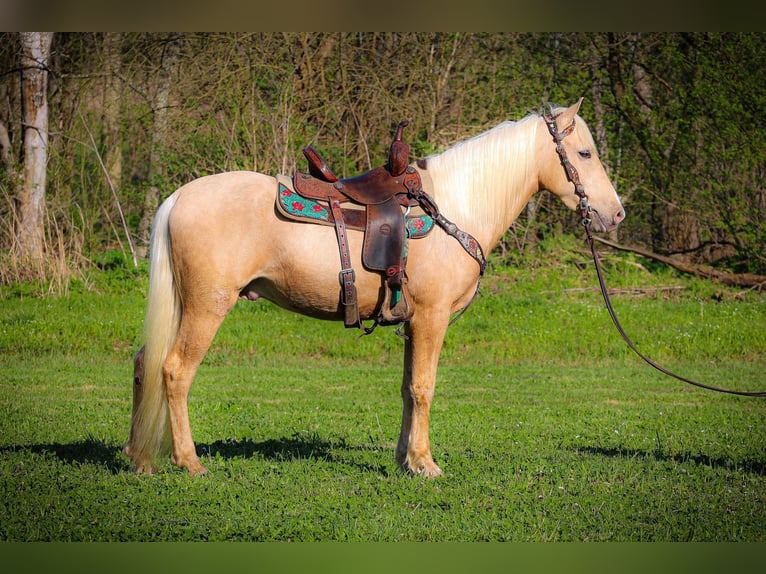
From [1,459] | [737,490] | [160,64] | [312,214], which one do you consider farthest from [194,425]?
[160,64]

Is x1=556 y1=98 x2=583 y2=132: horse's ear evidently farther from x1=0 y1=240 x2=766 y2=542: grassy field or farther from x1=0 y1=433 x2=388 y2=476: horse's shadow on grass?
x1=0 y1=433 x2=388 y2=476: horse's shadow on grass

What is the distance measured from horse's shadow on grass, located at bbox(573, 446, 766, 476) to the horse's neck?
1886 mm

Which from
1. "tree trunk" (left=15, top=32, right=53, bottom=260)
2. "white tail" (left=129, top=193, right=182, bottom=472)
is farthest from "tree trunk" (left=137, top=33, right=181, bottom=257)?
"white tail" (left=129, top=193, right=182, bottom=472)

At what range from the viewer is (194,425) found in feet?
22.0

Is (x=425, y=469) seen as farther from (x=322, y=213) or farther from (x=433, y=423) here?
(x=433, y=423)

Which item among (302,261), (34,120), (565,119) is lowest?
(302,261)

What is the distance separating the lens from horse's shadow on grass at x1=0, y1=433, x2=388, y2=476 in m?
5.37

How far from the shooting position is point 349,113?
41.0ft

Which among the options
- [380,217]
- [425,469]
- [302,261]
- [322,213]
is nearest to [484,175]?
[380,217]

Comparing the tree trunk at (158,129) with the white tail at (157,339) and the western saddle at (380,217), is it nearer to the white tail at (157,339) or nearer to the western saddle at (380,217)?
the white tail at (157,339)

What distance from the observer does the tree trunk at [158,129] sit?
12.4m

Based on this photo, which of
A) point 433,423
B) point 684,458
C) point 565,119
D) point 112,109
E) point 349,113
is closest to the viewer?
point 565,119

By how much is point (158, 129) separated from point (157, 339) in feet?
27.7

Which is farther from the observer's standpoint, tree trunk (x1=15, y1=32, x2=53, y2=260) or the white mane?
tree trunk (x1=15, y1=32, x2=53, y2=260)
